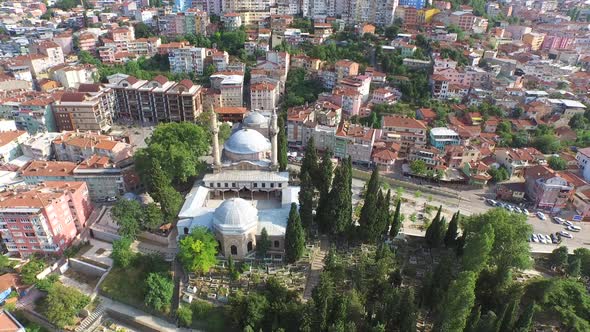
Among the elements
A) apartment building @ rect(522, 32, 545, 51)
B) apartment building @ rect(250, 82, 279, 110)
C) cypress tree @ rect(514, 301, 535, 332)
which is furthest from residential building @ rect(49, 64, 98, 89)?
apartment building @ rect(522, 32, 545, 51)

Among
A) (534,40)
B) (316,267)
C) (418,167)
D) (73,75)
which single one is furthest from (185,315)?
(534,40)

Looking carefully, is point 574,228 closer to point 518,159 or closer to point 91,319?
point 518,159

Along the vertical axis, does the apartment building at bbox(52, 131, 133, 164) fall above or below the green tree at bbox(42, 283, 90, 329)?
above

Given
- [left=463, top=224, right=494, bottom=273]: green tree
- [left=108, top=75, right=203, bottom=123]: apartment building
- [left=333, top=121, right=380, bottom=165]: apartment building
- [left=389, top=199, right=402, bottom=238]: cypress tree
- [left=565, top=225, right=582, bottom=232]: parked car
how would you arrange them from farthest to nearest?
[left=108, top=75, right=203, bottom=123]: apartment building
[left=333, top=121, right=380, bottom=165]: apartment building
[left=565, top=225, right=582, bottom=232]: parked car
[left=389, top=199, right=402, bottom=238]: cypress tree
[left=463, top=224, right=494, bottom=273]: green tree

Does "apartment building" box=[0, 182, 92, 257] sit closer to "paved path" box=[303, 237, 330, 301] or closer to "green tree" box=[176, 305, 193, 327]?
"green tree" box=[176, 305, 193, 327]

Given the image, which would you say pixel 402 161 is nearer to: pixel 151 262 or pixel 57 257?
pixel 151 262

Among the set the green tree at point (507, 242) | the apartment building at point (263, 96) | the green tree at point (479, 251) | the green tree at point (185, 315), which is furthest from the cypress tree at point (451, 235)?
the apartment building at point (263, 96)

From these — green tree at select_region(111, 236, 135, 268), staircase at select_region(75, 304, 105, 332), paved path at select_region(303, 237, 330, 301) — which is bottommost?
staircase at select_region(75, 304, 105, 332)

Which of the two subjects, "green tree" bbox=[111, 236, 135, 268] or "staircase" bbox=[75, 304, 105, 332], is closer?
"staircase" bbox=[75, 304, 105, 332]
